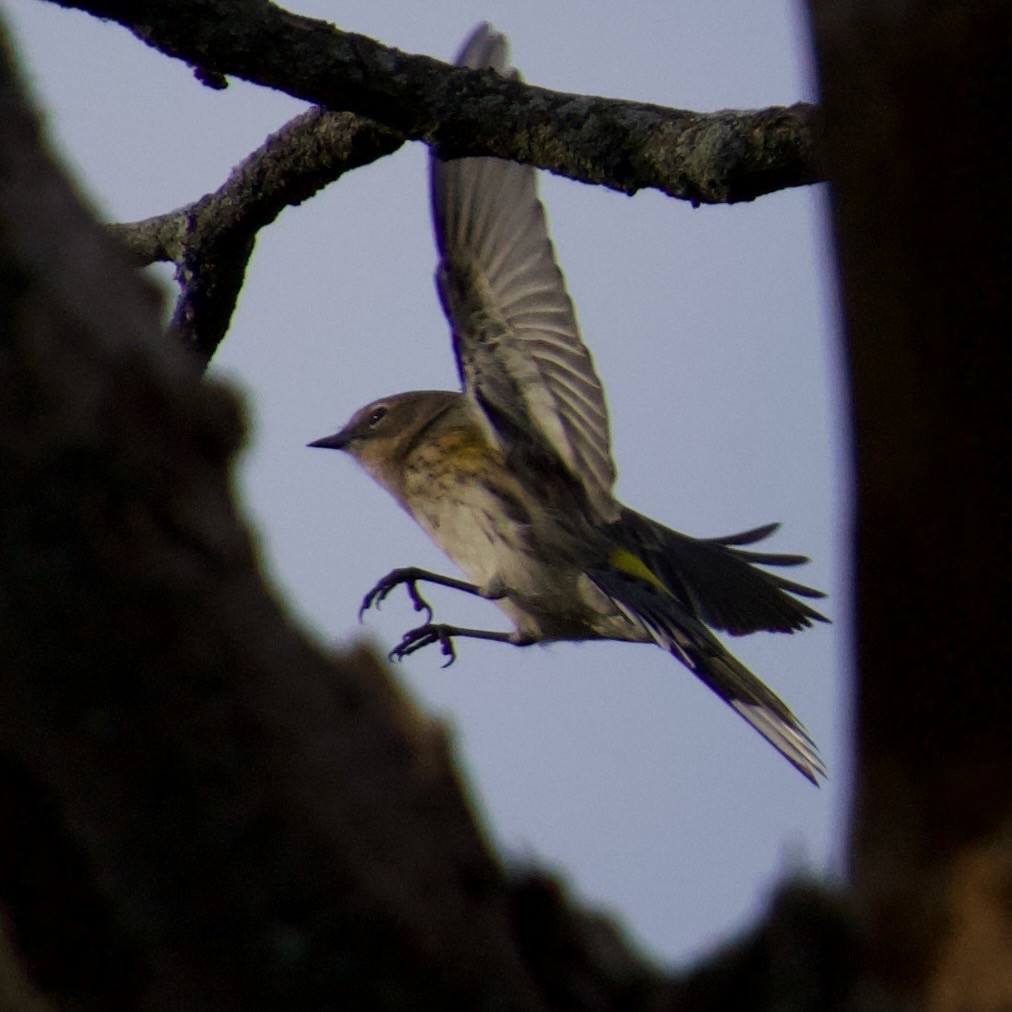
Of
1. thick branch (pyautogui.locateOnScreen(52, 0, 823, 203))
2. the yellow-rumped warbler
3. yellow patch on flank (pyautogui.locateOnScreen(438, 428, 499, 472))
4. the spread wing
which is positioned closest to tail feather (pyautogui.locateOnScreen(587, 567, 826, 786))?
the yellow-rumped warbler

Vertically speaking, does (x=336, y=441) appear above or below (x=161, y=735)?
above

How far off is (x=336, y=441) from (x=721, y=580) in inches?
77.9

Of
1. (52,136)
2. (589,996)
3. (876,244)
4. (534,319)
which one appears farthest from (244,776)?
(534,319)

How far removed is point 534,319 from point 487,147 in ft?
6.14

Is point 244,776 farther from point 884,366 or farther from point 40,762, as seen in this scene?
point 884,366

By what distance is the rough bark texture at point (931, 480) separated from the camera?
4.67 feet

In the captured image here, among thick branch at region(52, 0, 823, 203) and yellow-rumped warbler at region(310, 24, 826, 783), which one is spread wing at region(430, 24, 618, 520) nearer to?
yellow-rumped warbler at region(310, 24, 826, 783)

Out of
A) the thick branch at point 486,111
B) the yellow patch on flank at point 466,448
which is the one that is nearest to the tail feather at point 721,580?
the yellow patch on flank at point 466,448

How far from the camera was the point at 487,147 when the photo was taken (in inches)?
150

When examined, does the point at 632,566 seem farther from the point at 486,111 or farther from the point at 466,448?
the point at 486,111

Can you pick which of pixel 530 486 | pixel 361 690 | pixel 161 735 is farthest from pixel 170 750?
pixel 530 486

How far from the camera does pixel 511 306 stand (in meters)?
5.68

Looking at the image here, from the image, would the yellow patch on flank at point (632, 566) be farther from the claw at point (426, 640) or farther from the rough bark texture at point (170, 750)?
the rough bark texture at point (170, 750)

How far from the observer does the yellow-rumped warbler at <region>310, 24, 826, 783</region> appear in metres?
5.61
